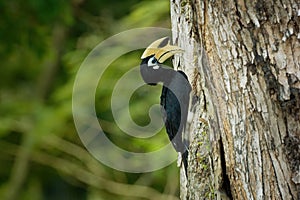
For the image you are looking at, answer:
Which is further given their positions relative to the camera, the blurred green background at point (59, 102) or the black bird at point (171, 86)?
the blurred green background at point (59, 102)

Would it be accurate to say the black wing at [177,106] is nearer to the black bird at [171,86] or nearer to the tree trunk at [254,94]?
the black bird at [171,86]

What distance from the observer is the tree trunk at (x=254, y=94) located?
6.48ft

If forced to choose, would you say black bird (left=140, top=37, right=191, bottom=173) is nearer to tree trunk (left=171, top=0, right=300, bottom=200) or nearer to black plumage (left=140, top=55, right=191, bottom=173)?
black plumage (left=140, top=55, right=191, bottom=173)

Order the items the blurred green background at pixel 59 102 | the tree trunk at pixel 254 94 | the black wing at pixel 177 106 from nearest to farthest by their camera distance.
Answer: the tree trunk at pixel 254 94, the black wing at pixel 177 106, the blurred green background at pixel 59 102

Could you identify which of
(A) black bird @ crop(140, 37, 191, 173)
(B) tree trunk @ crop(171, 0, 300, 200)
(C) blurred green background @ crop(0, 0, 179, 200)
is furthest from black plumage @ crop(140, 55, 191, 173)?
(C) blurred green background @ crop(0, 0, 179, 200)

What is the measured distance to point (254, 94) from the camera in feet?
6.55

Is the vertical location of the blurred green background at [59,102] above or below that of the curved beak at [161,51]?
above

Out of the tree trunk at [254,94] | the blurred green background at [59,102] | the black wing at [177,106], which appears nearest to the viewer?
the tree trunk at [254,94]

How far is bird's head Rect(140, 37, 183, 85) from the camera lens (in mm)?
2328

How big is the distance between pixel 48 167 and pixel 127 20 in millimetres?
1480

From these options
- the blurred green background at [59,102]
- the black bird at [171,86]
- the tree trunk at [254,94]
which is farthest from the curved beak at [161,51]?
the blurred green background at [59,102]

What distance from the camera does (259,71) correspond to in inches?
78.5

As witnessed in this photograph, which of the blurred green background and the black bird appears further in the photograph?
the blurred green background

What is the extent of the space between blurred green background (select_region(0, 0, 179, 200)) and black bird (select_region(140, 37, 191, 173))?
1749 millimetres
